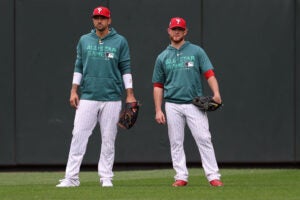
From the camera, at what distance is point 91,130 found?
11414mm

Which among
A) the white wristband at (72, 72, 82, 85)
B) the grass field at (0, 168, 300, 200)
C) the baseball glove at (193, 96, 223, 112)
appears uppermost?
the white wristband at (72, 72, 82, 85)

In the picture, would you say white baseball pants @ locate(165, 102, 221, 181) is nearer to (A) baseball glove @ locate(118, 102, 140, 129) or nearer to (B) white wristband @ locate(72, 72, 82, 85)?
(A) baseball glove @ locate(118, 102, 140, 129)

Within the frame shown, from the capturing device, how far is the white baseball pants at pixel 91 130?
37.1 ft

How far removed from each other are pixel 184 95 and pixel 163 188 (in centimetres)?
102

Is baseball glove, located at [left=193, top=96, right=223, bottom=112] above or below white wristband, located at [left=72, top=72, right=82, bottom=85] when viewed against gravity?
below

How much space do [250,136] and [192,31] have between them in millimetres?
1767

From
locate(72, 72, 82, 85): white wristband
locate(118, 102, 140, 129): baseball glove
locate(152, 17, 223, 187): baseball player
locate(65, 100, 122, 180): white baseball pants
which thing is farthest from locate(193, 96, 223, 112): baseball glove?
locate(72, 72, 82, 85): white wristband

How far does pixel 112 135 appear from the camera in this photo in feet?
37.6

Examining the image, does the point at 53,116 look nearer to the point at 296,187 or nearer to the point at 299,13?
the point at 299,13

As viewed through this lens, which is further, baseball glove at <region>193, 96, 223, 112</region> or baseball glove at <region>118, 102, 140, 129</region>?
baseball glove at <region>118, 102, 140, 129</region>

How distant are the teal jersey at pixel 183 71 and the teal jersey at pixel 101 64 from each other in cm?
50

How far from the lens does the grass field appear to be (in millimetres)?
10312

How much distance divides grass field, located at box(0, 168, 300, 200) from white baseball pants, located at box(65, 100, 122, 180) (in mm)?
239

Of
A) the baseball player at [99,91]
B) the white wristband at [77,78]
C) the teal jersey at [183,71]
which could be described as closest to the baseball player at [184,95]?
the teal jersey at [183,71]
